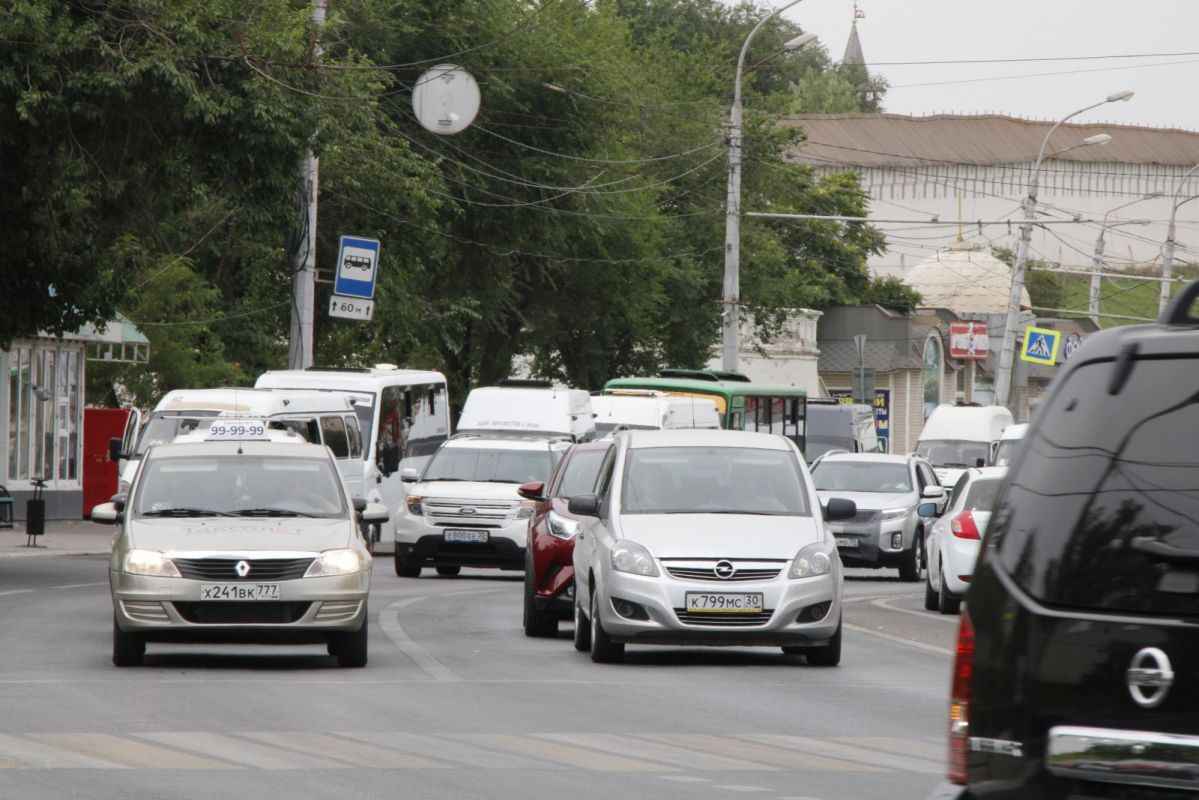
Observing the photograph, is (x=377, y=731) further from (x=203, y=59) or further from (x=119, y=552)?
(x=203, y=59)

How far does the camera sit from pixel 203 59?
24.3 m

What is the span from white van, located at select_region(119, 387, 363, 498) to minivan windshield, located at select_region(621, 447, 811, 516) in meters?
11.3

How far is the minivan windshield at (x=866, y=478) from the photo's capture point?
108ft

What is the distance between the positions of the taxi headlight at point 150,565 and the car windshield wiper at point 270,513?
101 centimetres

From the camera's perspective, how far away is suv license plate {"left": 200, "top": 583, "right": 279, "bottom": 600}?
14578 millimetres

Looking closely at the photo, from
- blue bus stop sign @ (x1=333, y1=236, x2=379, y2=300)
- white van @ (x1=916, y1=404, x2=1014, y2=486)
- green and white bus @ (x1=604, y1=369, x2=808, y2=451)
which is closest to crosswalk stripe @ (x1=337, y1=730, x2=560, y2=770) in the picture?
blue bus stop sign @ (x1=333, y1=236, x2=379, y2=300)

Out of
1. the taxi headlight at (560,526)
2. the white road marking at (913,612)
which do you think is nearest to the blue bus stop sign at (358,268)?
the white road marking at (913,612)

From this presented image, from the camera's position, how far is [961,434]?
50.7 meters

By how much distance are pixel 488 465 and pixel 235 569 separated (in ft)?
49.5

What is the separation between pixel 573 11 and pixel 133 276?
2318cm

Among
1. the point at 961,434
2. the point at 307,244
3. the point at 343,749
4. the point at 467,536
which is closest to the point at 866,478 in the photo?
the point at 467,536

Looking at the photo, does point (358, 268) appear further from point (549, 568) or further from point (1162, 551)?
point (1162, 551)

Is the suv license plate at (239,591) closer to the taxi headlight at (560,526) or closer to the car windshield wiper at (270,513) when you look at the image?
the car windshield wiper at (270,513)

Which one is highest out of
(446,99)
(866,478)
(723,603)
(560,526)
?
(446,99)
